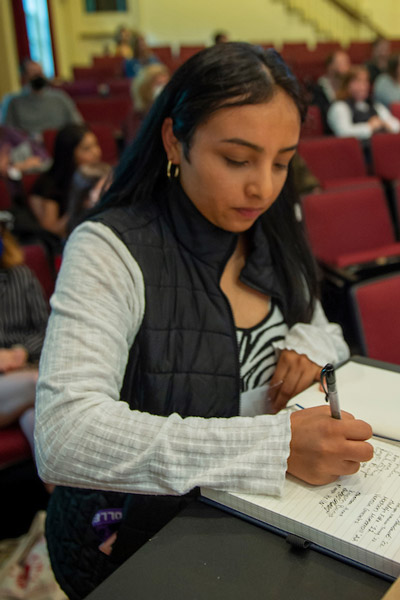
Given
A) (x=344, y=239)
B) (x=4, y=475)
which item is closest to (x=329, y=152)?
(x=344, y=239)

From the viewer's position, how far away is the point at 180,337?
3.41 ft

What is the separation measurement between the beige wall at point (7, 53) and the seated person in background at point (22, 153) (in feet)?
15.2

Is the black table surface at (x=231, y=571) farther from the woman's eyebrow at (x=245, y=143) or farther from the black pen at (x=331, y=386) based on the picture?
the woman's eyebrow at (x=245, y=143)

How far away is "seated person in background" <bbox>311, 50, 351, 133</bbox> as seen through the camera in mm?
5707

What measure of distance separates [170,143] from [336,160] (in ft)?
9.76

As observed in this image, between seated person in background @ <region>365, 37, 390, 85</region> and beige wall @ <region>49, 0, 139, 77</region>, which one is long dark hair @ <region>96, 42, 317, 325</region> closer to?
seated person in background @ <region>365, 37, 390, 85</region>

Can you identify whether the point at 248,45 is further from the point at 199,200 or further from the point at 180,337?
the point at 180,337

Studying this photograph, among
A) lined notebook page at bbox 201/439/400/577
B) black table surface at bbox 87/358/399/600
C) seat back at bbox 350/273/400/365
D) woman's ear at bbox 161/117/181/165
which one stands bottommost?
seat back at bbox 350/273/400/365

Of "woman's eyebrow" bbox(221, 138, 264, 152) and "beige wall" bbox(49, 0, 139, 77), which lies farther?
"beige wall" bbox(49, 0, 139, 77)

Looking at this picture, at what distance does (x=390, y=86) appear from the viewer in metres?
6.38

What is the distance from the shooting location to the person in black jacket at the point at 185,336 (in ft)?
2.60

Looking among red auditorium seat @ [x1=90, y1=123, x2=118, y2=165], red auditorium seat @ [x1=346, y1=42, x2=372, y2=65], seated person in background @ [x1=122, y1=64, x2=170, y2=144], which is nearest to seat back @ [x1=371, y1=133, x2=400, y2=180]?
seated person in background @ [x1=122, y1=64, x2=170, y2=144]

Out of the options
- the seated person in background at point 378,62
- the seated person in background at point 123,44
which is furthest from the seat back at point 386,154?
the seated person in background at point 123,44

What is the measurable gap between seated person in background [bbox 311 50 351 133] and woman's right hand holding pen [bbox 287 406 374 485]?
527 cm
